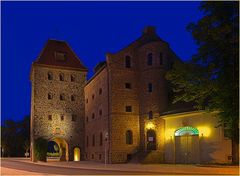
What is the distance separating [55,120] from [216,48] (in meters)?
29.1

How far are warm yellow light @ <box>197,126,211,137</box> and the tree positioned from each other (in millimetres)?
5566

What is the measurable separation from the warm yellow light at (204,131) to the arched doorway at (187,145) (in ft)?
1.53

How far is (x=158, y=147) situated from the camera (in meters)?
37.8

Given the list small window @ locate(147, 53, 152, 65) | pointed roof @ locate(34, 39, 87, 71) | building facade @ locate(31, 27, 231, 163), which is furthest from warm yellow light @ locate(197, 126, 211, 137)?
pointed roof @ locate(34, 39, 87, 71)

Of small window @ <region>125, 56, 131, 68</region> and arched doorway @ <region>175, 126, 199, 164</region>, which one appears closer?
arched doorway @ <region>175, 126, 199, 164</region>

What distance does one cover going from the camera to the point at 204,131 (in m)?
33.4

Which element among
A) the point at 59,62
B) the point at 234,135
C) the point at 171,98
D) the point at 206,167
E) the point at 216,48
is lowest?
the point at 206,167

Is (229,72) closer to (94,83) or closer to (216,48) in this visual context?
(216,48)

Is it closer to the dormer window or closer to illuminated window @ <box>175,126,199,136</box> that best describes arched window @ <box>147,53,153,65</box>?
illuminated window @ <box>175,126,199,136</box>

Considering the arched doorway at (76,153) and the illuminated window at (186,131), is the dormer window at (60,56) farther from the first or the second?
the illuminated window at (186,131)

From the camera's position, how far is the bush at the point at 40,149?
46.2 metres

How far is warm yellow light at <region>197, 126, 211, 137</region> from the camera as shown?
3303 centimetres

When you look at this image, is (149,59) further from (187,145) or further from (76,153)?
(76,153)

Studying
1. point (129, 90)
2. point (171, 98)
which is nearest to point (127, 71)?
point (129, 90)
